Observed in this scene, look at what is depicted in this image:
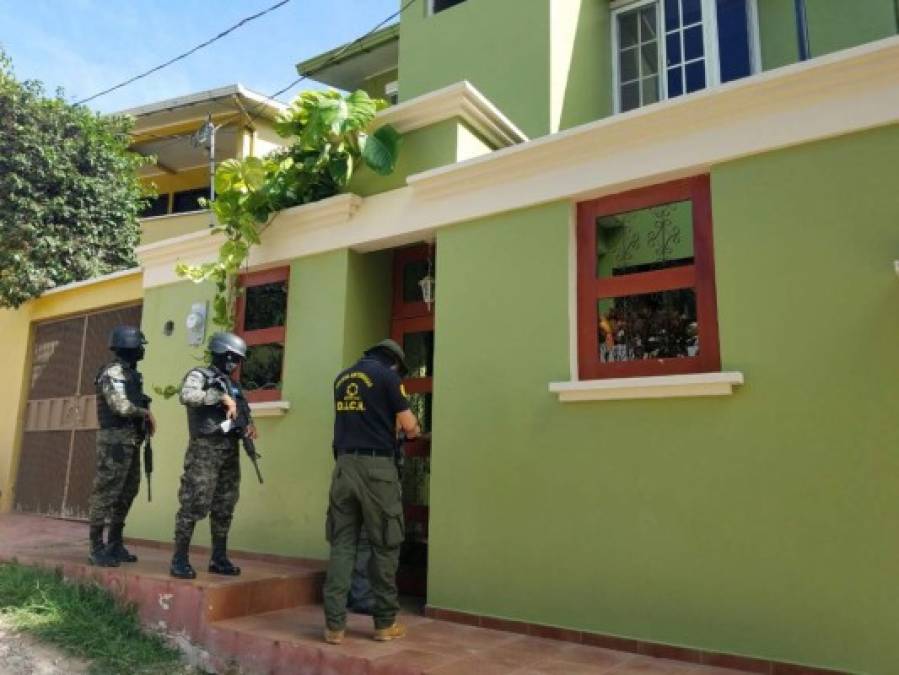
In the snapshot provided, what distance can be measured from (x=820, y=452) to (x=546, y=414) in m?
1.60

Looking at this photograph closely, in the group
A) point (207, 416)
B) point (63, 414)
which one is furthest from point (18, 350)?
point (207, 416)

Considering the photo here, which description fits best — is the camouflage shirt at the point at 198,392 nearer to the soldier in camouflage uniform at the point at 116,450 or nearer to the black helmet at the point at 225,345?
the black helmet at the point at 225,345

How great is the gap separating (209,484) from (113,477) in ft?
3.13

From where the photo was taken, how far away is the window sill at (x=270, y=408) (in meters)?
6.25

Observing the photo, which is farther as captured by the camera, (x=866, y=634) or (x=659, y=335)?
(x=659, y=335)

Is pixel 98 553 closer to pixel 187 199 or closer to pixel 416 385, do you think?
pixel 416 385

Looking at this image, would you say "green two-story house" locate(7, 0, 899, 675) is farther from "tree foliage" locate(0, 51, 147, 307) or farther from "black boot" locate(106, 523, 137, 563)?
"tree foliage" locate(0, 51, 147, 307)

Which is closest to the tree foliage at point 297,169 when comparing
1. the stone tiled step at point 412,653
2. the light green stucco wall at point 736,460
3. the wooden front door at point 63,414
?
the light green stucco wall at point 736,460

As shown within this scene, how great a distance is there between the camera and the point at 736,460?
13.3 ft

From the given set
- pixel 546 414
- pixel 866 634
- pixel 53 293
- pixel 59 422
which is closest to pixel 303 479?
pixel 546 414

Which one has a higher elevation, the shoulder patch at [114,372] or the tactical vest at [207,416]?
the shoulder patch at [114,372]

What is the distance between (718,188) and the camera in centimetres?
438

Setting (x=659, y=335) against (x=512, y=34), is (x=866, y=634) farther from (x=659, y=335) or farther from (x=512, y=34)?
(x=512, y=34)

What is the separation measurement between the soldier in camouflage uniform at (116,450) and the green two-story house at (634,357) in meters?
1.08
